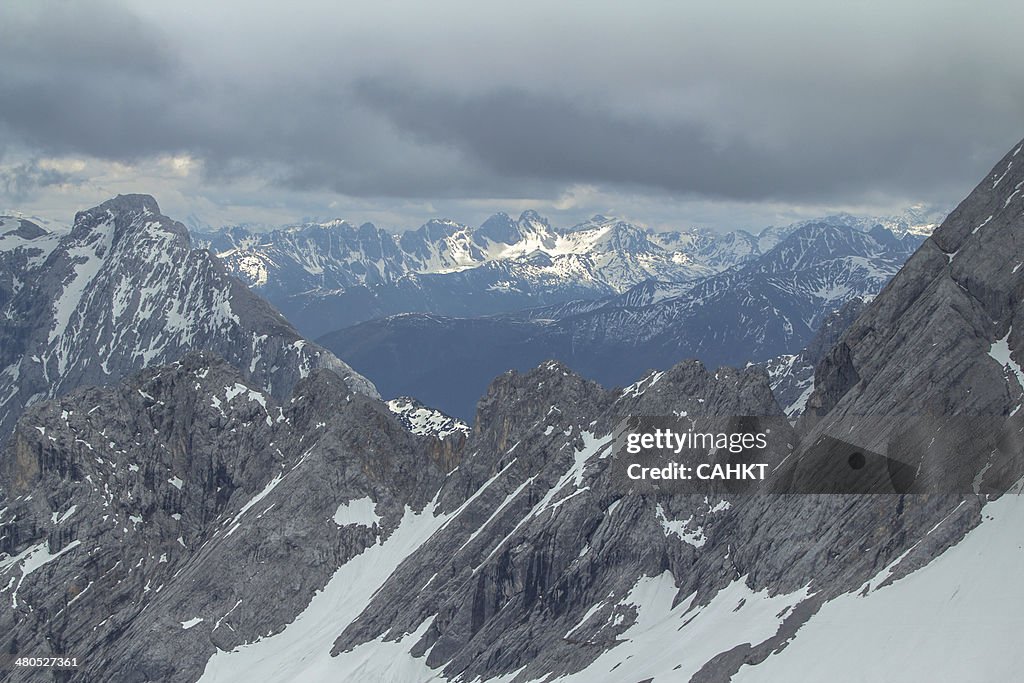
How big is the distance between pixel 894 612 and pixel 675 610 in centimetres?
4300

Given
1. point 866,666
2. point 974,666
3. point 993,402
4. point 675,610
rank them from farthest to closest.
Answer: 1. point 675,610
2. point 993,402
3. point 866,666
4. point 974,666

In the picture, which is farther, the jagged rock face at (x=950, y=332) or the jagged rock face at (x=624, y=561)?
the jagged rock face at (x=950, y=332)

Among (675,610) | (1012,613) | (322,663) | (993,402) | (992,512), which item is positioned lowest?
(322,663)

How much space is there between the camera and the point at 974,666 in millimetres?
104312

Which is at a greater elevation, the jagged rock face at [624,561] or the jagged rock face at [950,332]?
the jagged rock face at [950,332]

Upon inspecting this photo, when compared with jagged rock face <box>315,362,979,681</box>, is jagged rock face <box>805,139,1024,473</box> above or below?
above

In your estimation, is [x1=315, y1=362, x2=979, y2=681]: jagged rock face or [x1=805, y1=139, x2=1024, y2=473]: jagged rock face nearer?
[x1=315, y1=362, x2=979, y2=681]: jagged rock face

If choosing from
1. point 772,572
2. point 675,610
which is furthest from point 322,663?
point 772,572

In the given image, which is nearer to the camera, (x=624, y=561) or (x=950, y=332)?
(x=950, y=332)

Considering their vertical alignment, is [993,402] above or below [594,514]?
above

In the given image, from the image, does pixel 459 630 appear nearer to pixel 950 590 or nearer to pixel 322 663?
pixel 322 663

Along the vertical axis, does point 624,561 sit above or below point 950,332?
below

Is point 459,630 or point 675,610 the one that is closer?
point 675,610

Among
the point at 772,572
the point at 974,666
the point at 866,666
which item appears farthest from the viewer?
the point at 772,572
